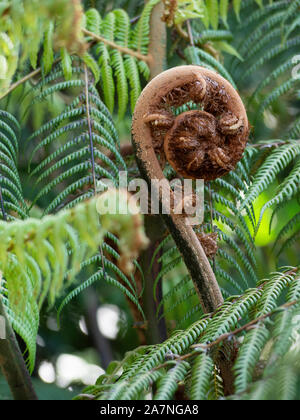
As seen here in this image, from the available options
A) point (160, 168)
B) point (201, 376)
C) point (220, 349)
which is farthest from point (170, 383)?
point (160, 168)

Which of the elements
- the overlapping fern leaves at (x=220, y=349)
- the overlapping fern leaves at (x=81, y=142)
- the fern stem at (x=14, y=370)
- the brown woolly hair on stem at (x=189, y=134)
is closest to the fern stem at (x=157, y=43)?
the overlapping fern leaves at (x=81, y=142)

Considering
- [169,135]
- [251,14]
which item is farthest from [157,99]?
[251,14]

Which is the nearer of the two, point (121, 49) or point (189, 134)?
point (189, 134)

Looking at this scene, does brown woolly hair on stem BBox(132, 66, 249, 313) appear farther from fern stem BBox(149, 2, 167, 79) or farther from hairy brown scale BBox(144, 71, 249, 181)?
fern stem BBox(149, 2, 167, 79)

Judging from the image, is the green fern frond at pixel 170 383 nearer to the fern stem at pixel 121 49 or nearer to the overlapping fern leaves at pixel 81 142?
the overlapping fern leaves at pixel 81 142

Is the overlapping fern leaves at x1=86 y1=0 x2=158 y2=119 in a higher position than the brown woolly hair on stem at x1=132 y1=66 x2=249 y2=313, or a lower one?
higher

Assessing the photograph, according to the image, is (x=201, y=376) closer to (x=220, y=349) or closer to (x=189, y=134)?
(x=220, y=349)

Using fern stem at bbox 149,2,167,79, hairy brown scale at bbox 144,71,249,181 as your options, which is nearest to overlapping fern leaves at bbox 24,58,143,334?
fern stem at bbox 149,2,167,79

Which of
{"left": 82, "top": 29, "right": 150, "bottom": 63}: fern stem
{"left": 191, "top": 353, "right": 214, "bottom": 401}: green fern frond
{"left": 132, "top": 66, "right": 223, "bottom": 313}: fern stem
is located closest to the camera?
{"left": 191, "top": 353, "right": 214, "bottom": 401}: green fern frond

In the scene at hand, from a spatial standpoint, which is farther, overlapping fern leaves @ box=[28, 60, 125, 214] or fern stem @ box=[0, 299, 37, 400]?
overlapping fern leaves @ box=[28, 60, 125, 214]

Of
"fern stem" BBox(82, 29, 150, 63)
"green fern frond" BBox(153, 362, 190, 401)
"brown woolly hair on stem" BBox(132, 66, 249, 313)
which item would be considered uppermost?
"fern stem" BBox(82, 29, 150, 63)
